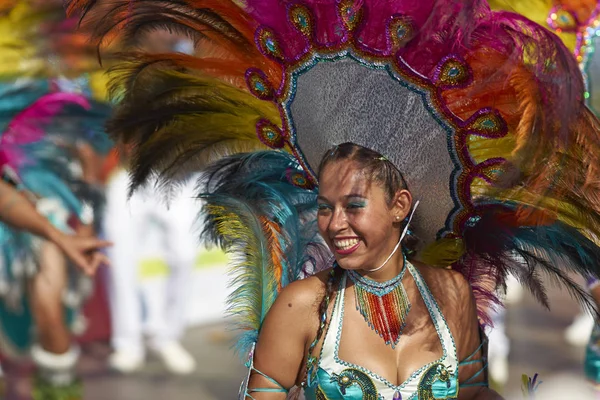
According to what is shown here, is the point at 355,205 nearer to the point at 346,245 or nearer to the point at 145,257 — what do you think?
the point at 346,245

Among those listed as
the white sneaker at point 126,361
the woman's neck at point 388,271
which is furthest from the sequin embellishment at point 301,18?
the white sneaker at point 126,361

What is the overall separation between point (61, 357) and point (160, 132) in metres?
3.47

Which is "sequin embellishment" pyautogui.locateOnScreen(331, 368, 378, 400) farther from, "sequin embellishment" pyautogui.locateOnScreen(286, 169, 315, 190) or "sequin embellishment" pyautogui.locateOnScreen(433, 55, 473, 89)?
"sequin embellishment" pyautogui.locateOnScreen(433, 55, 473, 89)

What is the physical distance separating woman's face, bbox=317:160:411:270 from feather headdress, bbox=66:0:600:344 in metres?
0.12

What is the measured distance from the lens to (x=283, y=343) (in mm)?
2582

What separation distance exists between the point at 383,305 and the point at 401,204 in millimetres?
317

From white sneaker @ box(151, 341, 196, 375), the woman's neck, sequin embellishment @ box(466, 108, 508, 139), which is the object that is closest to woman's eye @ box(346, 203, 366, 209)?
the woman's neck

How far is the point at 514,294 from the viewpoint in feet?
23.4

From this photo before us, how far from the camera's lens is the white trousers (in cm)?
683

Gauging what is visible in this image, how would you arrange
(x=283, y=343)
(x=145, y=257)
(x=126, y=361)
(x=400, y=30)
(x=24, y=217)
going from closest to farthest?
(x=400, y=30) < (x=283, y=343) < (x=24, y=217) < (x=126, y=361) < (x=145, y=257)

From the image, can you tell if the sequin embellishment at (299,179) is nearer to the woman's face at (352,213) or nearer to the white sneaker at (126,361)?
the woman's face at (352,213)

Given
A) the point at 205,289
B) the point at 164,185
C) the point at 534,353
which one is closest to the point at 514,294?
the point at 534,353

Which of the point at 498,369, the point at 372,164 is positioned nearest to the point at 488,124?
the point at 372,164

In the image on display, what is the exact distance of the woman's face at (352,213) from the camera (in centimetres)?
250
